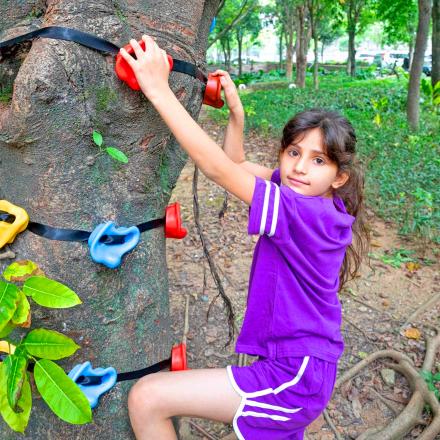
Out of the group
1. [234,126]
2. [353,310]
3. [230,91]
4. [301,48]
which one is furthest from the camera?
[301,48]

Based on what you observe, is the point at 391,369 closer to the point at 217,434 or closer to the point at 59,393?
the point at 217,434

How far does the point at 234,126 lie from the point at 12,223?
0.85m

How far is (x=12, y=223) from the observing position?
1319mm

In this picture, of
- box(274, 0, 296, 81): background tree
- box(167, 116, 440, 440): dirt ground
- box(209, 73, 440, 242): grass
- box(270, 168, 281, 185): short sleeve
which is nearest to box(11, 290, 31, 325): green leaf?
box(270, 168, 281, 185): short sleeve

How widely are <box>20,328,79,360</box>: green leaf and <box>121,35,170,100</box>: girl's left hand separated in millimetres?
640

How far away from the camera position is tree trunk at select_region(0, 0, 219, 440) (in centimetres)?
124

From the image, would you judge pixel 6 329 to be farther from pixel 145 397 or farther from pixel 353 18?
pixel 353 18

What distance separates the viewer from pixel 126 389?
142 cm

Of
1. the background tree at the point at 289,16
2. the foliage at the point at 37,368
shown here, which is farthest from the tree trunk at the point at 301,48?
the foliage at the point at 37,368

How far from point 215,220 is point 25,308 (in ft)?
11.4

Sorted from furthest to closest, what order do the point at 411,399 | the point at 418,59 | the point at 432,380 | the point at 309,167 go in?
the point at 418,59
the point at 432,380
the point at 411,399
the point at 309,167

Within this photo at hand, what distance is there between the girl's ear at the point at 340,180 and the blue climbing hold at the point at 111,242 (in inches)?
28.5

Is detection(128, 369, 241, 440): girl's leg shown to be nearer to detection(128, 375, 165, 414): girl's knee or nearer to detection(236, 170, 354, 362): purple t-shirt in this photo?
detection(128, 375, 165, 414): girl's knee

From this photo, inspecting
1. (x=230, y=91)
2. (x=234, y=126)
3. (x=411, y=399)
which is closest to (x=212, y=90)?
(x=230, y=91)
